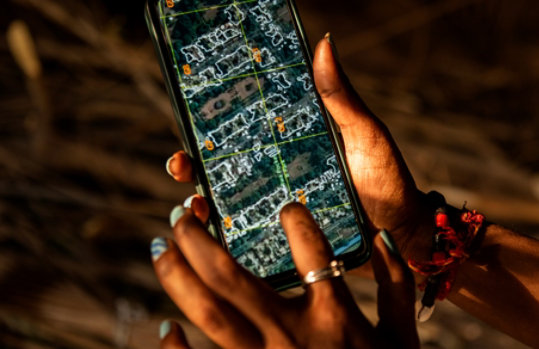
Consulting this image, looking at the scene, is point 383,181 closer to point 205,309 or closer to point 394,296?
point 394,296

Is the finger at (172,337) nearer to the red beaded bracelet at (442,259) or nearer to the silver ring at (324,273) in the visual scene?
the silver ring at (324,273)

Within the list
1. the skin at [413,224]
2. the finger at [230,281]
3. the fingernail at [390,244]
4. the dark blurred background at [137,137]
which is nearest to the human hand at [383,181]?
the skin at [413,224]

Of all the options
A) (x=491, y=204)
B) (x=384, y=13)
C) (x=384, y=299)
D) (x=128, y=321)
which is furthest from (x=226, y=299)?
(x=384, y=13)

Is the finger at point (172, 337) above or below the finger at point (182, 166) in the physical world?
below

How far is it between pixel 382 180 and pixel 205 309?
0.42m

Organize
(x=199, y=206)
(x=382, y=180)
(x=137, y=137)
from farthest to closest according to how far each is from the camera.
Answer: (x=137, y=137) → (x=382, y=180) → (x=199, y=206)

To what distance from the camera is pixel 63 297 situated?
4.03 feet

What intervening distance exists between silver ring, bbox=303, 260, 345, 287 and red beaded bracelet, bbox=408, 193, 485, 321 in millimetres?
246

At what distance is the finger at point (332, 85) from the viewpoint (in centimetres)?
62

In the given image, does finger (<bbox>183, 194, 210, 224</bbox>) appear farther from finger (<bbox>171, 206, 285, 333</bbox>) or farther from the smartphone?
finger (<bbox>171, 206, 285, 333</bbox>)

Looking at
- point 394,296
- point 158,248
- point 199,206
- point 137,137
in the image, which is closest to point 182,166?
point 199,206

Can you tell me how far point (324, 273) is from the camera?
42 cm

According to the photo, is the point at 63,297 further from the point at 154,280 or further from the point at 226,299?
the point at 226,299

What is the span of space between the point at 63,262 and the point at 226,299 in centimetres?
98
